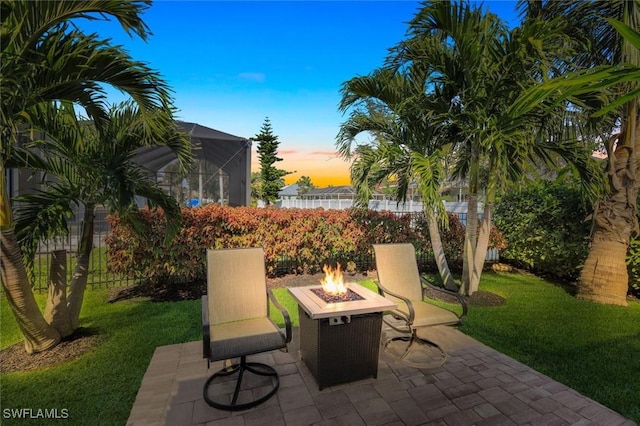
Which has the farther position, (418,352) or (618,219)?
(618,219)

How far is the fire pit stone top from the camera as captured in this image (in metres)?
2.80

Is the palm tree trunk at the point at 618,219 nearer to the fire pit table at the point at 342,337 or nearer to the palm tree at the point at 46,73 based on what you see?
the fire pit table at the point at 342,337

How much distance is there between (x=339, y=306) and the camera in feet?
9.71

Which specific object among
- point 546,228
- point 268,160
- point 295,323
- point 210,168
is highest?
point 268,160

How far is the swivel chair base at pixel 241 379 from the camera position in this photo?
2637mm

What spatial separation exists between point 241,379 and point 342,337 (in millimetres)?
988

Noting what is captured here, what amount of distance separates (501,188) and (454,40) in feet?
7.71

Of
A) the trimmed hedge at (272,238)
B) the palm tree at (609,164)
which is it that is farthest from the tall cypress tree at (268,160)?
the palm tree at (609,164)

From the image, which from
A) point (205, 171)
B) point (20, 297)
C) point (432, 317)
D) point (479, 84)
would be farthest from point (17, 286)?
point (205, 171)

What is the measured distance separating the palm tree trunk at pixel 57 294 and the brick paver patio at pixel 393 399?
4.48 ft

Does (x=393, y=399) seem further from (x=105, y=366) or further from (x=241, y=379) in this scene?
(x=105, y=366)

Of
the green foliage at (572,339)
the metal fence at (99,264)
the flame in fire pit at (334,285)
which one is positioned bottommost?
the green foliage at (572,339)

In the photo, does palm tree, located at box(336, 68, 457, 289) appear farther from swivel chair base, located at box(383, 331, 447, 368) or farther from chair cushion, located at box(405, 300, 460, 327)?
swivel chair base, located at box(383, 331, 447, 368)

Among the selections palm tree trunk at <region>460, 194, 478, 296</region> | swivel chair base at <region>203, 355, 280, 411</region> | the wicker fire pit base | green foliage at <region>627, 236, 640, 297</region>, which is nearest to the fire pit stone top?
the wicker fire pit base
